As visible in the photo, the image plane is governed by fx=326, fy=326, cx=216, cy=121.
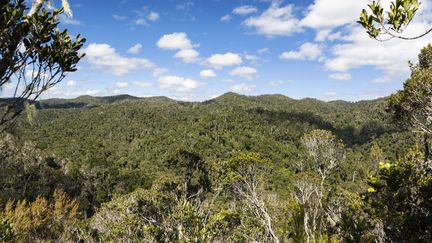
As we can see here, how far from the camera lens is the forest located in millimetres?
8188

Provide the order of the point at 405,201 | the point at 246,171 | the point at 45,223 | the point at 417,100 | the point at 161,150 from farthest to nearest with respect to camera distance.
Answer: the point at 161,150 → the point at 45,223 → the point at 246,171 → the point at 417,100 → the point at 405,201

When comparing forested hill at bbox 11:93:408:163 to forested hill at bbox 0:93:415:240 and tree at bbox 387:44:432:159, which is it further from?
tree at bbox 387:44:432:159

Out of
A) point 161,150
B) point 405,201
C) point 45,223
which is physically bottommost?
point 161,150

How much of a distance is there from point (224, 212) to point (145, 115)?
481 feet

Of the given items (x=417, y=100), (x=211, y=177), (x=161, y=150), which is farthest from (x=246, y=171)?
(x=161, y=150)

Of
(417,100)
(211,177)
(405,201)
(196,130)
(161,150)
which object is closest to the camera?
(405,201)

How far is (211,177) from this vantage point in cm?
4597

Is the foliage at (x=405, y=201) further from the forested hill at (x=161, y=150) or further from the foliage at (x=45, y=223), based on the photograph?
the foliage at (x=45, y=223)

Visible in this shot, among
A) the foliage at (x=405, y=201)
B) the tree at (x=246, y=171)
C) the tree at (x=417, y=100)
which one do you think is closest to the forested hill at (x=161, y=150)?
the tree at (x=417, y=100)

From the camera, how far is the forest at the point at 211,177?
26.9 feet

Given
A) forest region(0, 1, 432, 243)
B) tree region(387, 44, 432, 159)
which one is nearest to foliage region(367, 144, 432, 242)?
forest region(0, 1, 432, 243)

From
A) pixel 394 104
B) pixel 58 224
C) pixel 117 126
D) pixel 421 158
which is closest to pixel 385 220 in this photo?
pixel 421 158

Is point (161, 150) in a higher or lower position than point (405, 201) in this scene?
lower

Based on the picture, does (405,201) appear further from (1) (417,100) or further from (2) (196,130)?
(2) (196,130)
